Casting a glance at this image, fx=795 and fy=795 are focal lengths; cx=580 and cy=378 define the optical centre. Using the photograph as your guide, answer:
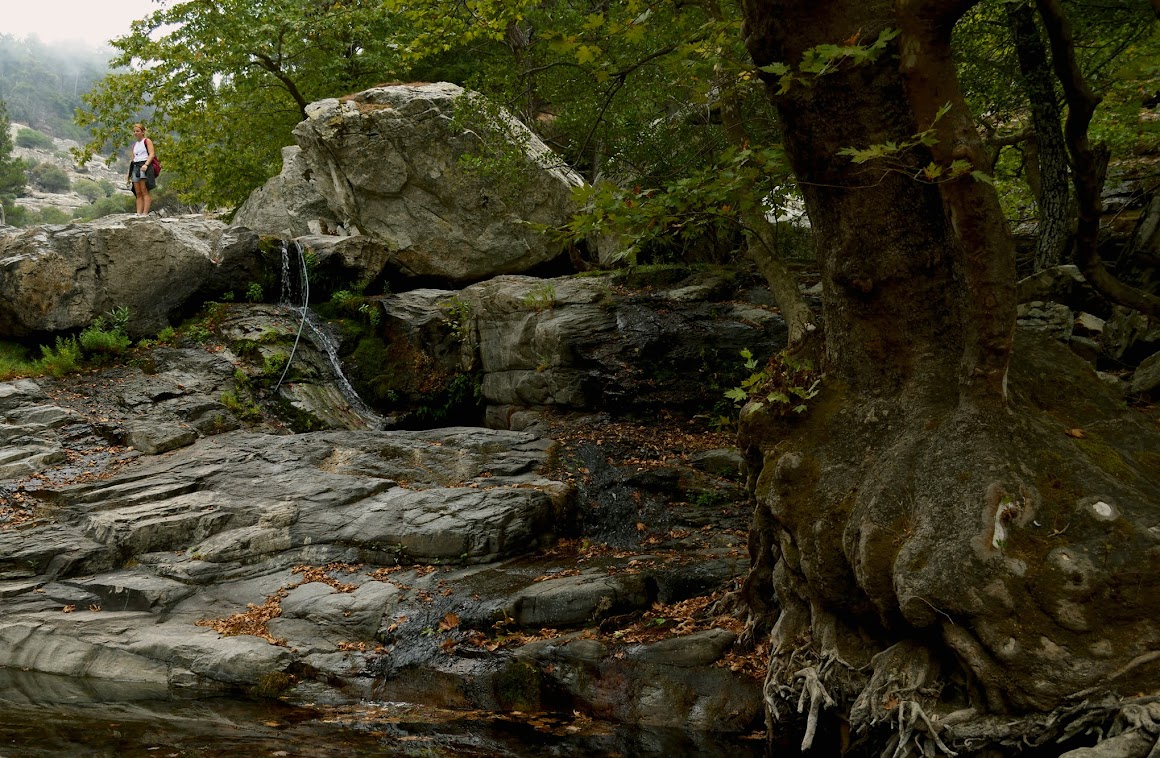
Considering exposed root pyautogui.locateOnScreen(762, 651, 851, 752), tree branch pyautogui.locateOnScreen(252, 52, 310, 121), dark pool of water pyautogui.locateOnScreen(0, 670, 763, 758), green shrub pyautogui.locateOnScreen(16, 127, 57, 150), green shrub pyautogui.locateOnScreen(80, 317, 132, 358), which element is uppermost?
green shrub pyautogui.locateOnScreen(16, 127, 57, 150)

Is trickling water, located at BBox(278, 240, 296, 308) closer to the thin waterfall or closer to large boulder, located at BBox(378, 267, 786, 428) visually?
the thin waterfall

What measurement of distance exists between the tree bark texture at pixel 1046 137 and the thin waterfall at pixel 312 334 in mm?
10959

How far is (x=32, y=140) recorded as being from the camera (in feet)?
357

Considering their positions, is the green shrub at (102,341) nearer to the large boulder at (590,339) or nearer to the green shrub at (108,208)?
the large boulder at (590,339)

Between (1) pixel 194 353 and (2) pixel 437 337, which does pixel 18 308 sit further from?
(2) pixel 437 337

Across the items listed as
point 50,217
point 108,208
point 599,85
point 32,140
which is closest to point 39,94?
point 32,140

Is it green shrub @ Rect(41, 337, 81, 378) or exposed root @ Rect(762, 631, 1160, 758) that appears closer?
exposed root @ Rect(762, 631, 1160, 758)

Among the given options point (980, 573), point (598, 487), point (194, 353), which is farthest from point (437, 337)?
point (980, 573)

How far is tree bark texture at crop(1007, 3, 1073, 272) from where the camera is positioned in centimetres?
1015

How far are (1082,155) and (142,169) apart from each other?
17.1 meters

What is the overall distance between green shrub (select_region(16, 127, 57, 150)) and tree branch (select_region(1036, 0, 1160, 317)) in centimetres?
13077

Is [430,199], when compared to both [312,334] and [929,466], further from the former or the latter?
[929,466]

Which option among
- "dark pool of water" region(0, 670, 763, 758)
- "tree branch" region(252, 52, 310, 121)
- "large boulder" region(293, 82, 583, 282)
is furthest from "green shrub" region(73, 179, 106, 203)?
"dark pool of water" region(0, 670, 763, 758)

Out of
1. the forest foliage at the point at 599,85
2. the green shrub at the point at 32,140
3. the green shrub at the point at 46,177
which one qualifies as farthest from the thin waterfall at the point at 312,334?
the green shrub at the point at 32,140
